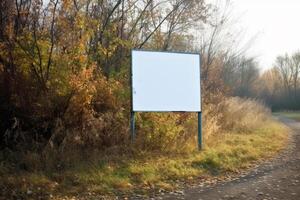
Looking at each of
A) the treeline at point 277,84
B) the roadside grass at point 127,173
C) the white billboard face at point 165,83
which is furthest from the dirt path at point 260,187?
the treeline at point 277,84

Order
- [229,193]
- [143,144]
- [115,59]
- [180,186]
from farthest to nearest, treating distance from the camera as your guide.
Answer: [115,59]
[143,144]
[180,186]
[229,193]

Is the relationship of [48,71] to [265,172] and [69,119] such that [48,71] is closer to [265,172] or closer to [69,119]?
[69,119]

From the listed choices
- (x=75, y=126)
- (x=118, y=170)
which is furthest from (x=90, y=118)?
(x=118, y=170)

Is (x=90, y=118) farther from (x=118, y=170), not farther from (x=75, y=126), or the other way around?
(x=118, y=170)

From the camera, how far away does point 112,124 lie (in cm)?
1110

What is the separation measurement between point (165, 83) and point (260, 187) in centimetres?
456

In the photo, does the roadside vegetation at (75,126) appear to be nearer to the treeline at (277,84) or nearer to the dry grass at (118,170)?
the dry grass at (118,170)

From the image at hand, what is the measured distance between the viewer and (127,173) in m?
9.09

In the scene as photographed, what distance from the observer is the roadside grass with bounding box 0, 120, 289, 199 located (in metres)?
7.83

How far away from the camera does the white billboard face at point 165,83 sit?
11203 millimetres

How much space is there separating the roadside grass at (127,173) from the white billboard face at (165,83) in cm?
150

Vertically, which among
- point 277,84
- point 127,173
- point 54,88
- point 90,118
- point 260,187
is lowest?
point 260,187

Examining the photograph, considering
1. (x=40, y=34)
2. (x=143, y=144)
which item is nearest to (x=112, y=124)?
(x=143, y=144)

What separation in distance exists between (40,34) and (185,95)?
15.2 ft
